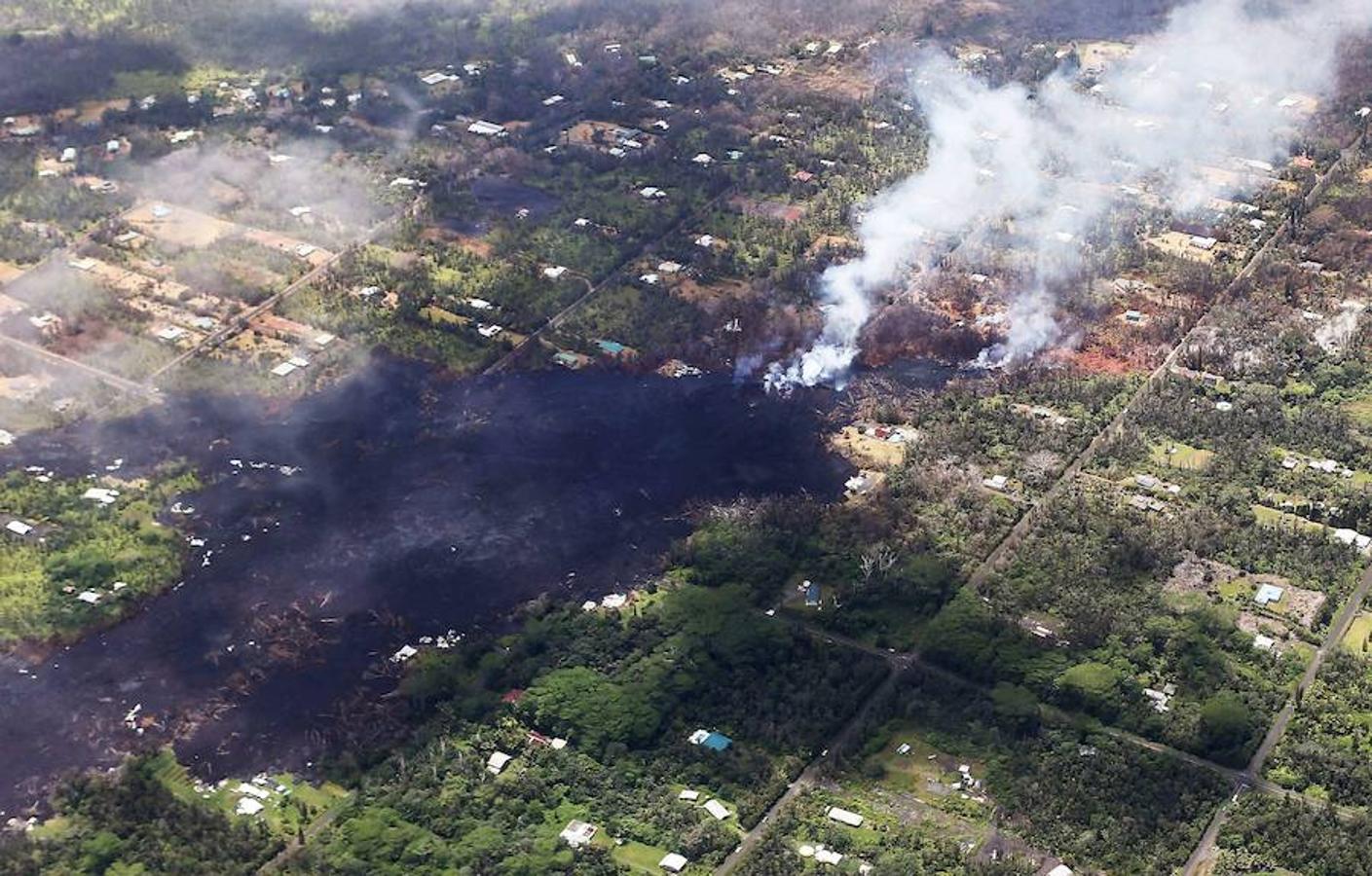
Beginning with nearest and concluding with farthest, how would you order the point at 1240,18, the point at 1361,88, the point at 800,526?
1. the point at 800,526
2. the point at 1361,88
3. the point at 1240,18

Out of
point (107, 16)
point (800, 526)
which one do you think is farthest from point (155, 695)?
point (107, 16)

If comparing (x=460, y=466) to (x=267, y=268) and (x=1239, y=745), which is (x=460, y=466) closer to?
(x=267, y=268)

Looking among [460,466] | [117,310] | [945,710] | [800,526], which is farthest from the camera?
[117,310]

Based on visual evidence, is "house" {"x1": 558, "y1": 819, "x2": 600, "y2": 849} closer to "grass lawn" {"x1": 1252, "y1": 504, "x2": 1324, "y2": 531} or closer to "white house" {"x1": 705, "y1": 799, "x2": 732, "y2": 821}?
"white house" {"x1": 705, "y1": 799, "x2": 732, "y2": 821}

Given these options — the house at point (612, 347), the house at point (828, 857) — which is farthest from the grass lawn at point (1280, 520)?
the house at point (612, 347)

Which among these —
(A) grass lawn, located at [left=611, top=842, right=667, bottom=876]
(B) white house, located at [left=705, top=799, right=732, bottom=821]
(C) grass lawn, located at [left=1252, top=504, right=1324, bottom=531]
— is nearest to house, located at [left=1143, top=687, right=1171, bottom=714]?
(C) grass lawn, located at [left=1252, top=504, right=1324, bottom=531]

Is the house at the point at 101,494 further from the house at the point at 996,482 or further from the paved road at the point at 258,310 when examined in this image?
the house at the point at 996,482

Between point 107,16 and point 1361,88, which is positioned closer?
point 1361,88
